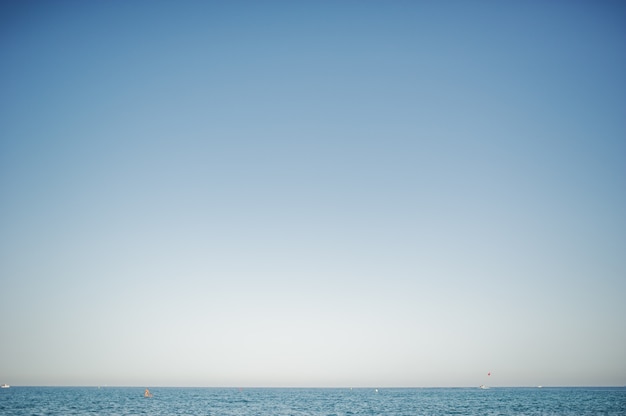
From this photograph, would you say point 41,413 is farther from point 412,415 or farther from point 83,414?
point 412,415

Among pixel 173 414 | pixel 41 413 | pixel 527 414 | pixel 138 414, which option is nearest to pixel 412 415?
pixel 527 414

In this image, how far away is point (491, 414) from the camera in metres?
68.3

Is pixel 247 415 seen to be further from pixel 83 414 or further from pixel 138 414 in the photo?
pixel 83 414

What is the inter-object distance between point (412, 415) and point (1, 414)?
58.6 meters

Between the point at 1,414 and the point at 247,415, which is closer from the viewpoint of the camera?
the point at 1,414

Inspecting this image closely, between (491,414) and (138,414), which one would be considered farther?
(491,414)

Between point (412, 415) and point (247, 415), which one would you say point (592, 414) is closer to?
point (412, 415)

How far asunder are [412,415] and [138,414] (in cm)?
4017

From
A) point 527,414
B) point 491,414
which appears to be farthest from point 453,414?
point 527,414

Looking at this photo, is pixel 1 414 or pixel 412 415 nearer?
pixel 1 414

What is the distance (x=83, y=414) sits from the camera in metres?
62.9

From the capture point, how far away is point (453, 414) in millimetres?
68125

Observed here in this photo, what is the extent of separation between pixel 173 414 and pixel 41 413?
728 inches

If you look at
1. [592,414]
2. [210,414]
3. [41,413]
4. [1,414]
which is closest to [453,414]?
[592,414]
